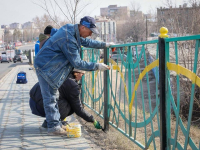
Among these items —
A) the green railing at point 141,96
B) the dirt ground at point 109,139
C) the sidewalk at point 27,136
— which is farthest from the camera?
the dirt ground at point 109,139

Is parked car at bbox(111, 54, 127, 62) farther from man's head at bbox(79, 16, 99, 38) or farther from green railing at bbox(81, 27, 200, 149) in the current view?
man's head at bbox(79, 16, 99, 38)

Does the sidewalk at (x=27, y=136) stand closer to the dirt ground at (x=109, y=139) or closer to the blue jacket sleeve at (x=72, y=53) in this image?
the dirt ground at (x=109, y=139)

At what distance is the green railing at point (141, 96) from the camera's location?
9.37 ft

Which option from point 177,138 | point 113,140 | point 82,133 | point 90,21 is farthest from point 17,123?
point 177,138

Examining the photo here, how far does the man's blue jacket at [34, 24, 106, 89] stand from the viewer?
406 centimetres

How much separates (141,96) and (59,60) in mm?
1162

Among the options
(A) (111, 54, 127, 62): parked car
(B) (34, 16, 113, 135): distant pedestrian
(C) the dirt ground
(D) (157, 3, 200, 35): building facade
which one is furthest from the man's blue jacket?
(D) (157, 3, 200, 35): building facade

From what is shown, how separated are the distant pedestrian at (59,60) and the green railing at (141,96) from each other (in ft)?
1.39

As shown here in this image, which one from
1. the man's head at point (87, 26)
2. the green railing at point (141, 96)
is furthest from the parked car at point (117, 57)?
the man's head at point (87, 26)

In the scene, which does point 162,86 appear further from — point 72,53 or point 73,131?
point 73,131

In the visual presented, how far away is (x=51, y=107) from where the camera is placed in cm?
428

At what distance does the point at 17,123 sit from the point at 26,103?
2021 mm

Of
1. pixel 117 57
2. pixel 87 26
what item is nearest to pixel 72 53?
pixel 87 26

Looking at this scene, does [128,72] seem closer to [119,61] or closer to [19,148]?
[119,61]
